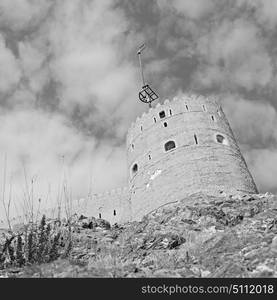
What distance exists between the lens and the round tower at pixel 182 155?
698 inches

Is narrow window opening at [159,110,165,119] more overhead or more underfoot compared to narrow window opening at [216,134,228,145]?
more overhead

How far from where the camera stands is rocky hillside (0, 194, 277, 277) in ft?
19.0

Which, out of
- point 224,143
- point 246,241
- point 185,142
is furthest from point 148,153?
point 246,241

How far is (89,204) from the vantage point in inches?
957

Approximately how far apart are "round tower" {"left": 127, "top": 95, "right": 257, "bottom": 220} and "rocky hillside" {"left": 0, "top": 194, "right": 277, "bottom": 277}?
58.2 inches

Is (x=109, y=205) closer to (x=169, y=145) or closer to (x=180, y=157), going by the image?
(x=169, y=145)

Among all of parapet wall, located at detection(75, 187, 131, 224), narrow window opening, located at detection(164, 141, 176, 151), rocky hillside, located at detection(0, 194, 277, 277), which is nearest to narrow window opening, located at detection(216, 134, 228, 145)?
narrow window opening, located at detection(164, 141, 176, 151)

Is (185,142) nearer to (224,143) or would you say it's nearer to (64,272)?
(224,143)

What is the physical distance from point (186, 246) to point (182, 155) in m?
10.1

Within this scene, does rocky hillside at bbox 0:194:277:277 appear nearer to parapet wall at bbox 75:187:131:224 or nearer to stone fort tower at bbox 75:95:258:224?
stone fort tower at bbox 75:95:258:224

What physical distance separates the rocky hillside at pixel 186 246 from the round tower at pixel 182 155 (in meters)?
1.48

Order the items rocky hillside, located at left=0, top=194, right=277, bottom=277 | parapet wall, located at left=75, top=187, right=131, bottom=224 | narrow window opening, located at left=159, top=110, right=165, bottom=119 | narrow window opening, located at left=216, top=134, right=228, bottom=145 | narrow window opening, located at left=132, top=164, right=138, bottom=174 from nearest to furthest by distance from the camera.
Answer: rocky hillside, located at left=0, top=194, right=277, bottom=277, narrow window opening, located at left=216, top=134, right=228, bottom=145, narrow window opening, located at left=132, top=164, right=138, bottom=174, narrow window opening, located at left=159, top=110, right=165, bottom=119, parapet wall, located at left=75, top=187, right=131, bottom=224

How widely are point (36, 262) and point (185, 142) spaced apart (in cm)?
1334

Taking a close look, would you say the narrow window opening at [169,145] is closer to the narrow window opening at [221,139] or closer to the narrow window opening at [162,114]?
the narrow window opening at [162,114]
